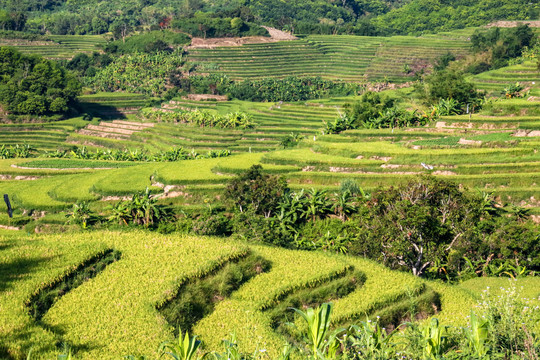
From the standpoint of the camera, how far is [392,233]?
21.1m

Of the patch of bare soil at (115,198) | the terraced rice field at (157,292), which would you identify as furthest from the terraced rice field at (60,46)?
the terraced rice field at (157,292)

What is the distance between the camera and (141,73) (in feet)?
275

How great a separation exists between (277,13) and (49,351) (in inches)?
4959

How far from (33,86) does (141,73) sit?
23509 millimetres

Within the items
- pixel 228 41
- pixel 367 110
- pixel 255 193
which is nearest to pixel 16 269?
pixel 255 193

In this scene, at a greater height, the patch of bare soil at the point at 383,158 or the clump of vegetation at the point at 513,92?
the clump of vegetation at the point at 513,92

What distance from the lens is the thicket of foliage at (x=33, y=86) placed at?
196 ft

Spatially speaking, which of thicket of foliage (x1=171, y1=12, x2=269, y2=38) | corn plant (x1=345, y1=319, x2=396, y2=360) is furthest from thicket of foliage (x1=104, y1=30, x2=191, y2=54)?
corn plant (x1=345, y1=319, x2=396, y2=360)

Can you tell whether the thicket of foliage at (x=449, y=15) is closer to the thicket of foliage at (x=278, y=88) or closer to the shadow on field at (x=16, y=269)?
the thicket of foliage at (x=278, y=88)

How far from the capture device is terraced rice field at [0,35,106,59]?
8612cm

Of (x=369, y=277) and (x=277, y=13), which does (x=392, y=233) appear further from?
(x=277, y=13)

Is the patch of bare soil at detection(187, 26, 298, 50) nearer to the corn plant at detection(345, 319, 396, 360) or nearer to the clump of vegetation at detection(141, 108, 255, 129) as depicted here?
the clump of vegetation at detection(141, 108, 255, 129)

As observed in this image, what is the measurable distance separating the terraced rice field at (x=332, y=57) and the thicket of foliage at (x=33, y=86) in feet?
77.4

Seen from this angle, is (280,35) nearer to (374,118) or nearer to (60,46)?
(60,46)
